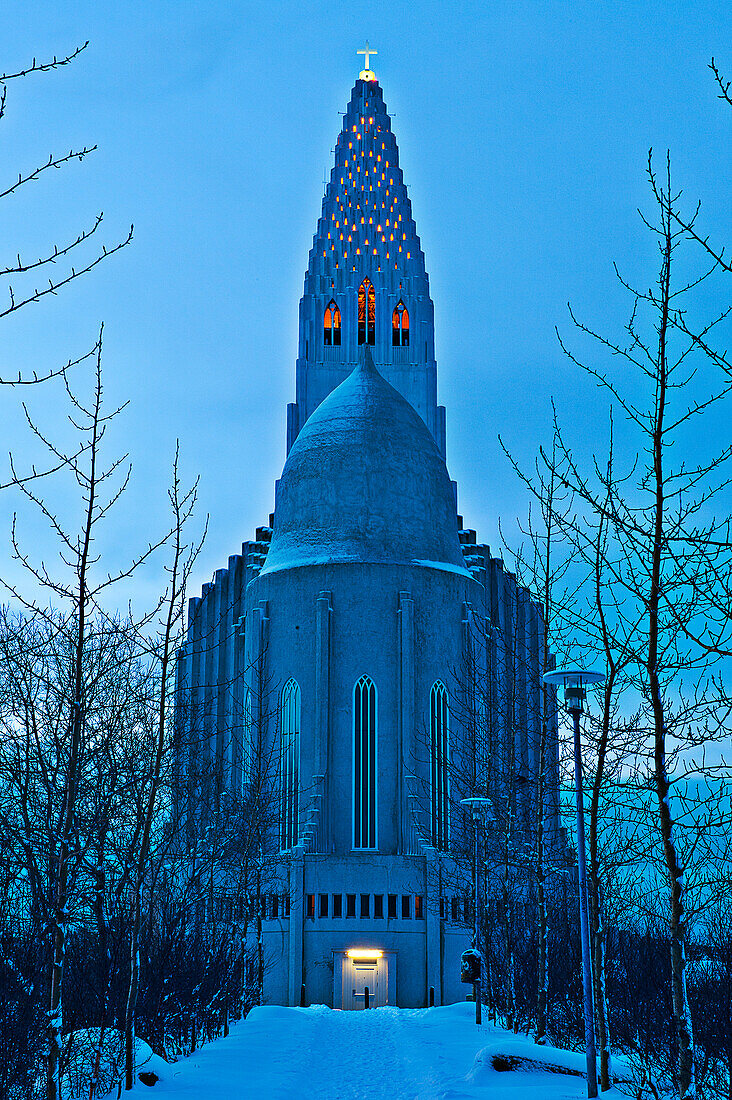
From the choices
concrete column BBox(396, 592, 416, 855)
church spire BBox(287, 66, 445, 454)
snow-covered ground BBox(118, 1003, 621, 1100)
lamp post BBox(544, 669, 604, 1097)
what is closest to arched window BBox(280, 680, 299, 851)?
concrete column BBox(396, 592, 416, 855)

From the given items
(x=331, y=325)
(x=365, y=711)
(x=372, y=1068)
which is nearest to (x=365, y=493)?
Result: (x=365, y=711)

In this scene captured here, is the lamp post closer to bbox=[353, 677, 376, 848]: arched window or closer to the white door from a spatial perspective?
the white door

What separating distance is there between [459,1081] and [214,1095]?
3741mm

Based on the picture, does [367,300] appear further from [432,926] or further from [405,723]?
[432,926]

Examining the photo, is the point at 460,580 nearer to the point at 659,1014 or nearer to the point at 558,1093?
the point at 659,1014

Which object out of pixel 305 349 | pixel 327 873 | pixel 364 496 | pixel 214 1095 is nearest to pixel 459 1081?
pixel 214 1095

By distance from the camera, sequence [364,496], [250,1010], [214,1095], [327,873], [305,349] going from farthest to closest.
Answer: [305,349]
[364,496]
[327,873]
[250,1010]
[214,1095]

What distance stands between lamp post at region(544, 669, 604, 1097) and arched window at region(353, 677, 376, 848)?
32655 mm

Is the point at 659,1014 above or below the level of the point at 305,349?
below

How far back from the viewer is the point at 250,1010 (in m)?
33.7

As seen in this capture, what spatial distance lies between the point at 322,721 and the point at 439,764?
5008mm

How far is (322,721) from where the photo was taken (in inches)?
1913

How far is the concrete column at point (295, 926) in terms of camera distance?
43.3 metres

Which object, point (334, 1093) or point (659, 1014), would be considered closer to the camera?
point (334, 1093)
